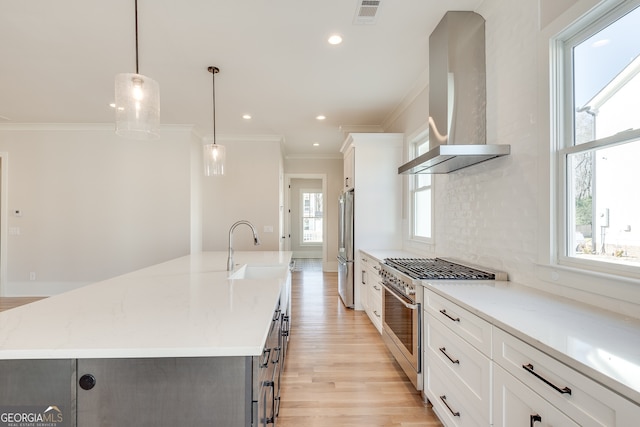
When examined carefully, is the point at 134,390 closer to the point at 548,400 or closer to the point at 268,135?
the point at 548,400

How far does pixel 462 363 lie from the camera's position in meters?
1.53

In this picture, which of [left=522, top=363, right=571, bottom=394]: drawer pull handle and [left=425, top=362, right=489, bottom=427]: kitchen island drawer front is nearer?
[left=522, top=363, right=571, bottom=394]: drawer pull handle

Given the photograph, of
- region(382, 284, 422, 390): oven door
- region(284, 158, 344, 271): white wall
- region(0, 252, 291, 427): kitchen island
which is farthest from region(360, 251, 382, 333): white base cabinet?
region(284, 158, 344, 271): white wall

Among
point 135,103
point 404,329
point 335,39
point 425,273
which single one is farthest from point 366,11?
point 404,329

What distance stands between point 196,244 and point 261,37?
3.78 metres

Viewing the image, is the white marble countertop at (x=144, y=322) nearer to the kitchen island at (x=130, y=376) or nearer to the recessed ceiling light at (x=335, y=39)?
the kitchen island at (x=130, y=376)

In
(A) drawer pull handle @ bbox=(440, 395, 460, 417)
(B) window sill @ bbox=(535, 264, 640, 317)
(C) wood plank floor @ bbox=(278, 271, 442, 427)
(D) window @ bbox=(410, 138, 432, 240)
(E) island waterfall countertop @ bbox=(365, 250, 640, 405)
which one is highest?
(D) window @ bbox=(410, 138, 432, 240)

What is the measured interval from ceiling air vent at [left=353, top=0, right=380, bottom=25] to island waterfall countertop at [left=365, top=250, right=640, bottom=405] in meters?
1.96

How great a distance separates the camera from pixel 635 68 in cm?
128

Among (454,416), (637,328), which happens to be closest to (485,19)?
(637,328)

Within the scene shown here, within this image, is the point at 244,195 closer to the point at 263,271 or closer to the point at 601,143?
the point at 263,271

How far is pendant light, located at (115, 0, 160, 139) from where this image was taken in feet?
5.67

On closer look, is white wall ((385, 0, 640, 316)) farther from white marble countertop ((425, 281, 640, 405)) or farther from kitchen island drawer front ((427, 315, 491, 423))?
kitchen island drawer front ((427, 315, 491, 423))

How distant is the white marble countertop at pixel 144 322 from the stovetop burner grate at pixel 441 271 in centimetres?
97
